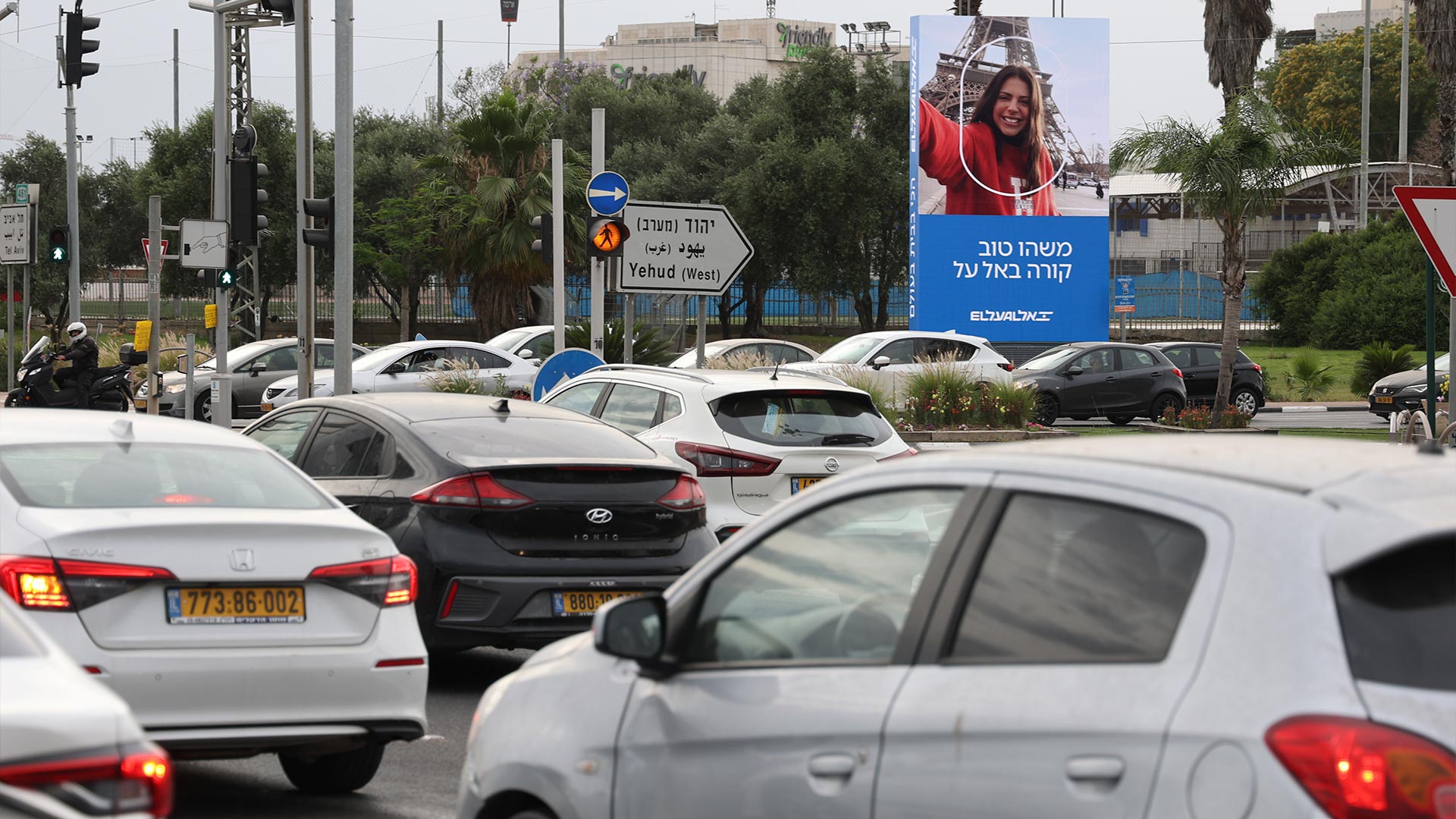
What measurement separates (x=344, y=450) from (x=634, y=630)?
5785mm

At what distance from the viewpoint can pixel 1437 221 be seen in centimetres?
1073

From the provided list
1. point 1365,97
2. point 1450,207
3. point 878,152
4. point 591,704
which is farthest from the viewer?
point 1365,97

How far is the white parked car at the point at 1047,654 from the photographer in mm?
2666

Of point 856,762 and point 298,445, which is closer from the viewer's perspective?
point 856,762

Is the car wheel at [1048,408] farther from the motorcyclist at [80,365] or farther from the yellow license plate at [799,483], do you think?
the yellow license plate at [799,483]

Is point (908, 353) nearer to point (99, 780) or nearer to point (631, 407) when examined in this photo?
point (631, 407)

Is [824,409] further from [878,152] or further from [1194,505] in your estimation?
[878,152]

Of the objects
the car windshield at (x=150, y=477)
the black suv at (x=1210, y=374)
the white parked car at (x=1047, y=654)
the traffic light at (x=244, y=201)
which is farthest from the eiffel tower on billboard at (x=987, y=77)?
the white parked car at (x=1047, y=654)

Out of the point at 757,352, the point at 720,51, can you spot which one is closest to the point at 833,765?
the point at 757,352

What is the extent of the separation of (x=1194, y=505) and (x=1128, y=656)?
0.93ft

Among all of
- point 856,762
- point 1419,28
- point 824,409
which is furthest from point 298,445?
point 1419,28

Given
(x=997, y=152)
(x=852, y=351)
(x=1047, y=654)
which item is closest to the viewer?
(x=1047, y=654)

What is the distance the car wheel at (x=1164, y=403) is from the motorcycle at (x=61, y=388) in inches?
665

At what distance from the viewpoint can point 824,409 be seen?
12141 mm
